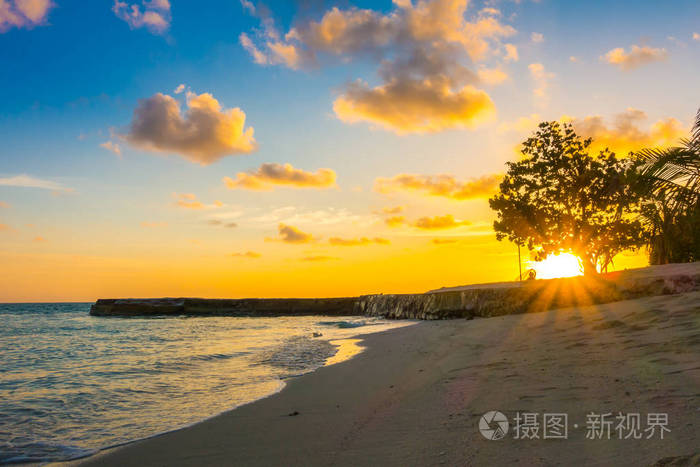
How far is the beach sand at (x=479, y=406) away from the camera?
3039 mm

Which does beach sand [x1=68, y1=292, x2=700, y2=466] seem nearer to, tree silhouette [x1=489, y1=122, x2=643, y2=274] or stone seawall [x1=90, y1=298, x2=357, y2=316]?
tree silhouette [x1=489, y1=122, x2=643, y2=274]

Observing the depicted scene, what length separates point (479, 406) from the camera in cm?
423

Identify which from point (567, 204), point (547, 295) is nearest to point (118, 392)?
point (547, 295)

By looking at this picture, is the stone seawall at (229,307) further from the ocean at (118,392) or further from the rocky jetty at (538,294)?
the ocean at (118,392)

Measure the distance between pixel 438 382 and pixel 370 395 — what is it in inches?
36.4

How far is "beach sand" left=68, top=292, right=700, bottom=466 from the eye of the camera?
304cm

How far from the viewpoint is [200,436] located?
4480 millimetres

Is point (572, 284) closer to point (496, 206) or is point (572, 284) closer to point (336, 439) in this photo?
point (336, 439)

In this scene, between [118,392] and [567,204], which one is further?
[567,204]

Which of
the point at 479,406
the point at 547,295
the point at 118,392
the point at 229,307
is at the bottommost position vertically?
the point at 229,307

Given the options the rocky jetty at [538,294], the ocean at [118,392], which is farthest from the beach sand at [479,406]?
the rocky jetty at [538,294]

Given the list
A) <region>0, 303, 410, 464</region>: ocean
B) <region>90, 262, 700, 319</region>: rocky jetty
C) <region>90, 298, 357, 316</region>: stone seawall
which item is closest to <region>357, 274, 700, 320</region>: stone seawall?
<region>90, 262, 700, 319</region>: rocky jetty

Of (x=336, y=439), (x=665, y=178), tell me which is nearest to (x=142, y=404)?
(x=336, y=439)

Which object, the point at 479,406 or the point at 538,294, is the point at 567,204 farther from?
the point at 479,406
